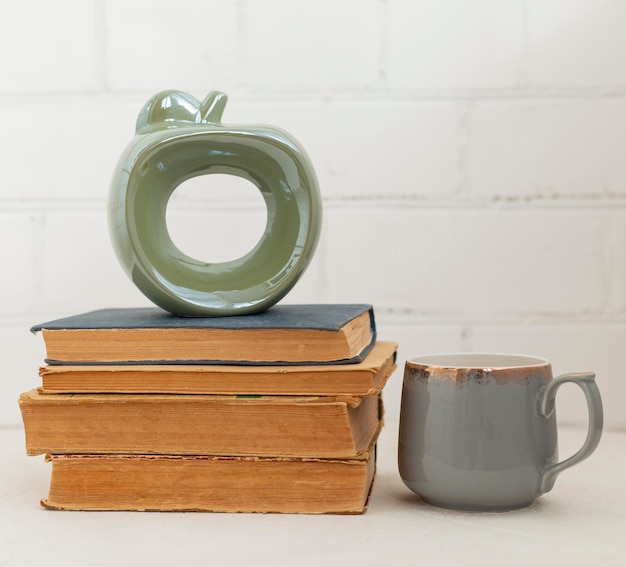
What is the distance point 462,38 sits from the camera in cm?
113

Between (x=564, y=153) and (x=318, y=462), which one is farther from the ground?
(x=564, y=153)

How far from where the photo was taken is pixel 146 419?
664 mm

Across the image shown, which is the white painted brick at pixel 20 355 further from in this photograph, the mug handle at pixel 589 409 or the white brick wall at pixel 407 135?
the mug handle at pixel 589 409

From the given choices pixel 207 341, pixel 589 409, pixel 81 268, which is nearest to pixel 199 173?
pixel 207 341

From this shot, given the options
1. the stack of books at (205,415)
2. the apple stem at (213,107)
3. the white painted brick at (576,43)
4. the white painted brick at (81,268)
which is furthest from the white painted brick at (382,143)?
the stack of books at (205,415)

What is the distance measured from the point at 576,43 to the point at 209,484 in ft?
2.62

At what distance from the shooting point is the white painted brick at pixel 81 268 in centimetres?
116

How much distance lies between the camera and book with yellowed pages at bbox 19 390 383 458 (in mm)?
646

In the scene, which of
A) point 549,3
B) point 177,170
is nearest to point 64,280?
point 177,170

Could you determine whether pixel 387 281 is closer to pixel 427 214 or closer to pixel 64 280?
pixel 427 214

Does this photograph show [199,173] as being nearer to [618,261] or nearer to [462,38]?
[462,38]

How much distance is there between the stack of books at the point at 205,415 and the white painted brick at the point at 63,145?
0.52m

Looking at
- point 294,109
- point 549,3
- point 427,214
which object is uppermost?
point 549,3

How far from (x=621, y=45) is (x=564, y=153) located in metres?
0.16
